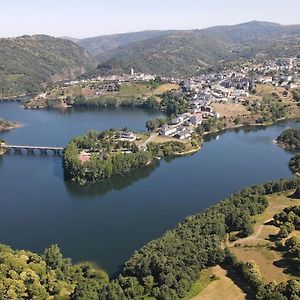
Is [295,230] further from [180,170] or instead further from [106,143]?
[106,143]

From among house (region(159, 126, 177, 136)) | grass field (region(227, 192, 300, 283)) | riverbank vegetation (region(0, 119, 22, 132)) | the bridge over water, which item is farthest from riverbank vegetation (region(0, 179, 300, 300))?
riverbank vegetation (region(0, 119, 22, 132))

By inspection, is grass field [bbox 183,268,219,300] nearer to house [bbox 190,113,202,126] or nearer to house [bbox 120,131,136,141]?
house [bbox 120,131,136,141]

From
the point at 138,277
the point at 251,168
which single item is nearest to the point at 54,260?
the point at 138,277

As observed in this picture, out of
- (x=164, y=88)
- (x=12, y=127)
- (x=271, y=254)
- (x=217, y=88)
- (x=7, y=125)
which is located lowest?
(x=271, y=254)

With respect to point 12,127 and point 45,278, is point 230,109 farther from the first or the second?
point 45,278

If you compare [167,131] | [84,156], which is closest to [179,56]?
[167,131]

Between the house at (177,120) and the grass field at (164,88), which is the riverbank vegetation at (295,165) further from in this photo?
the grass field at (164,88)

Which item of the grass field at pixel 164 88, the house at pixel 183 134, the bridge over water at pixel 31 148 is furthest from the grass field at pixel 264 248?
the grass field at pixel 164 88
